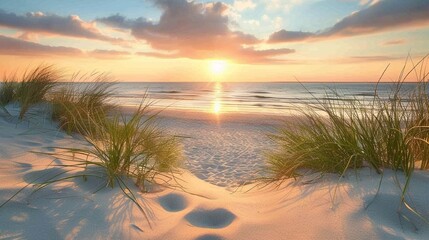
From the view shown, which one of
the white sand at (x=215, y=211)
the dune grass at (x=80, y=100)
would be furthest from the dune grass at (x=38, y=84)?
the white sand at (x=215, y=211)

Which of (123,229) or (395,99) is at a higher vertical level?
(395,99)

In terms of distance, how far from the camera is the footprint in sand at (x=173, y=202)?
2.41 m

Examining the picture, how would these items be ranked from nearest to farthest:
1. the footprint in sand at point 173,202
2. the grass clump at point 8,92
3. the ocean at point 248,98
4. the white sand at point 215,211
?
the white sand at point 215,211, the footprint in sand at point 173,202, the ocean at point 248,98, the grass clump at point 8,92

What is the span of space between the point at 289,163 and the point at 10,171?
2.53m

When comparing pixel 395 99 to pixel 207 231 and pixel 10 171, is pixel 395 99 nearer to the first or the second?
pixel 207 231

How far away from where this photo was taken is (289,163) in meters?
3.15

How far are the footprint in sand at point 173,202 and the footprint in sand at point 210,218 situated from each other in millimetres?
180

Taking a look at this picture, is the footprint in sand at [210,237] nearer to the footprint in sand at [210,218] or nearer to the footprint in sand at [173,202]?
the footprint in sand at [210,218]

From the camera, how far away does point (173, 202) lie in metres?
2.53

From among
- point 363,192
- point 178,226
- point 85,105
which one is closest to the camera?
point 178,226

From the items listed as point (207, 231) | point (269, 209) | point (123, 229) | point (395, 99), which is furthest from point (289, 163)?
point (123, 229)

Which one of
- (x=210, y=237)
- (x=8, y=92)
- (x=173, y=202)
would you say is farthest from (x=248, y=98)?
(x=210, y=237)

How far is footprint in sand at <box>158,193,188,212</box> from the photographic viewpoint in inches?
95.0

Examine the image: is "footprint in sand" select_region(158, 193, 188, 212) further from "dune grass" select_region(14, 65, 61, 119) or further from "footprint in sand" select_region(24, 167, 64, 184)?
"dune grass" select_region(14, 65, 61, 119)
